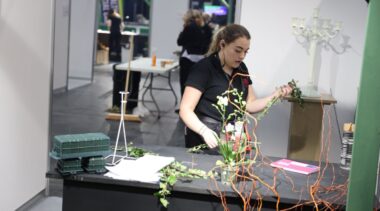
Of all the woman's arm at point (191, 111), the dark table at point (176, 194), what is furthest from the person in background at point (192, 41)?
the dark table at point (176, 194)

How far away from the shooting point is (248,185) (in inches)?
87.4

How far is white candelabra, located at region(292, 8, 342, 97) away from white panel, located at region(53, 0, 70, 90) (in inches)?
192

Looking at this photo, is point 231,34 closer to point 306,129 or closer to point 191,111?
point 191,111

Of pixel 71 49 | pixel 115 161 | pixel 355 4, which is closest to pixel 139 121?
pixel 71 49

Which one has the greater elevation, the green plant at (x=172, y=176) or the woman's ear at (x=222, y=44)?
the woman's ear at (x=222, y=44)

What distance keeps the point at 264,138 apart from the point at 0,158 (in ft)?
6.54

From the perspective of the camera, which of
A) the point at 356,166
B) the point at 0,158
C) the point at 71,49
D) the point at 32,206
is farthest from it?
the point at 71,49

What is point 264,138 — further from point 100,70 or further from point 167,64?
point 100,70

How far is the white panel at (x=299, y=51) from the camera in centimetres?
405

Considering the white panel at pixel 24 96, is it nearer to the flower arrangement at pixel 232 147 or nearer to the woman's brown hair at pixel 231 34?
the woman's brown hair at pixel 231 34

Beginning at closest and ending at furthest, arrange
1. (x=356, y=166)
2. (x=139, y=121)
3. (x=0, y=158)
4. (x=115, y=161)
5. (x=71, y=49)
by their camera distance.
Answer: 1. (x=356, y=166)
2. (x=115, y=161)
3. (x=0, y=158)
4. (x=139, y=121)
5. (x=71, y=49)

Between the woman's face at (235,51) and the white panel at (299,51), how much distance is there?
119cm

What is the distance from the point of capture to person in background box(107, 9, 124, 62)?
1063 cm

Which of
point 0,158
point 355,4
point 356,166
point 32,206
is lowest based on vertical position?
point 32,206
